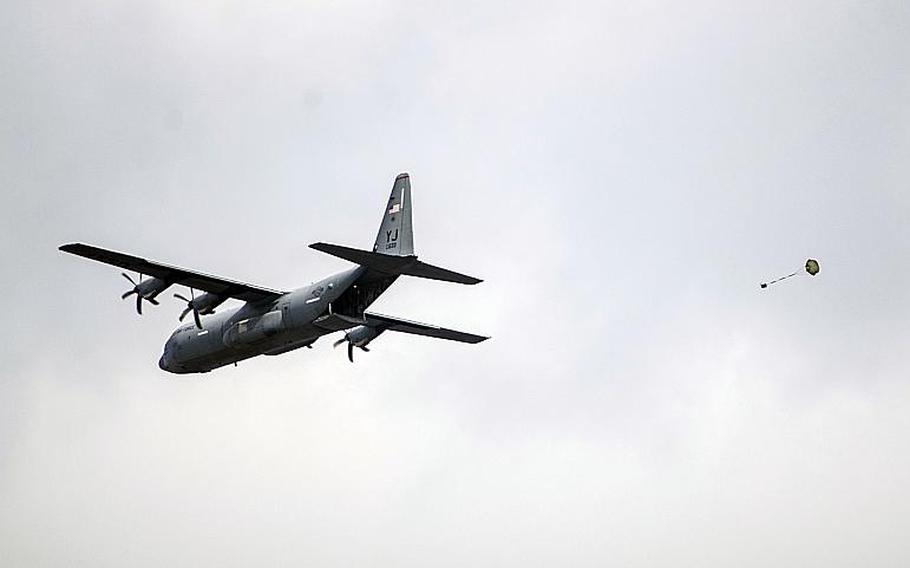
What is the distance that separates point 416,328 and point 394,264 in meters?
14.0

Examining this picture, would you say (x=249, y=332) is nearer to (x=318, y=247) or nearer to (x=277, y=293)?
(x=277, y=293)

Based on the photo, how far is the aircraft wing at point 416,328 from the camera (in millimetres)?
74812

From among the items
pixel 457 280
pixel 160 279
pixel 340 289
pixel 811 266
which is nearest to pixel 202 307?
pixel 160 279

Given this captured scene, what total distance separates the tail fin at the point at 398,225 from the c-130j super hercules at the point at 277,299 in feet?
0.14

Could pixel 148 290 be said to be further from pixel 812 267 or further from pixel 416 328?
pixel 812 267

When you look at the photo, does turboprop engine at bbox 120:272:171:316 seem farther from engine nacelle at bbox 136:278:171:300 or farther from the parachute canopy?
the parachute canopy

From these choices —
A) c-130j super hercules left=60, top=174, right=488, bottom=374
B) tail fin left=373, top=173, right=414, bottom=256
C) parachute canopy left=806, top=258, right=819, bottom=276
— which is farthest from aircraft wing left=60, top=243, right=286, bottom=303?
parachute canopy left=806, top=258, right=819, bottom=276

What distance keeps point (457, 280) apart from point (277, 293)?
867cm

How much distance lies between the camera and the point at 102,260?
221ft

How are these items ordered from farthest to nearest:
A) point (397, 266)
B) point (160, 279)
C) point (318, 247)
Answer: point (160, 279) → point (397, 266) → point (318, 247)

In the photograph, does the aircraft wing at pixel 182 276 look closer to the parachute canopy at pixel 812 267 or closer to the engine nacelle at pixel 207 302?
the engine nacelle at pixel 207 302

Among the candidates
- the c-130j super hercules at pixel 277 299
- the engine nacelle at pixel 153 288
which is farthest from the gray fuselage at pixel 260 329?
the engine nacelle at pixel 153 288

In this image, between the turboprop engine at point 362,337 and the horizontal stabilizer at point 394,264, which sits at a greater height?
the horizontal stabilizer at point 394,264

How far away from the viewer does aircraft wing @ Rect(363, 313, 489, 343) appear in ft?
245
